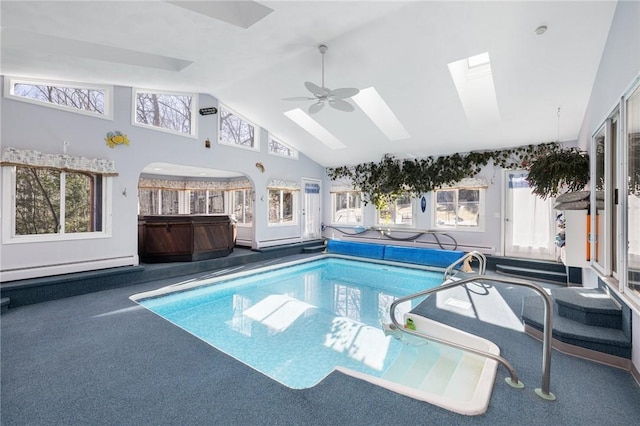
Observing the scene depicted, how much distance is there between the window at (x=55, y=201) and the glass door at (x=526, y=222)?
29.0ft

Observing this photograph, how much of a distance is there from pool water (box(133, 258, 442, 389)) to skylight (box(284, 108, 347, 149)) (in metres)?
3.79

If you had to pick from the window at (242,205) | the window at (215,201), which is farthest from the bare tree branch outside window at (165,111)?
the window at (215,201)

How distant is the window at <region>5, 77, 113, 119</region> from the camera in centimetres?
462

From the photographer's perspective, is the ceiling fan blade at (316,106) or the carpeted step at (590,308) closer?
the carpeted step at (590,308)

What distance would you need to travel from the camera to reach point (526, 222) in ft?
22.7

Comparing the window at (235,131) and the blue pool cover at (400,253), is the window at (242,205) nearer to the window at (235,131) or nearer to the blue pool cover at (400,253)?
the window at (235,131)

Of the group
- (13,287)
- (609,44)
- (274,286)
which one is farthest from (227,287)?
(609,44)

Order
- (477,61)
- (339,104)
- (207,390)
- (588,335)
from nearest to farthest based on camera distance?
(207,390), (588,335), (339,104), (477,61)

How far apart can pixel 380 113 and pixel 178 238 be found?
5.59 metres

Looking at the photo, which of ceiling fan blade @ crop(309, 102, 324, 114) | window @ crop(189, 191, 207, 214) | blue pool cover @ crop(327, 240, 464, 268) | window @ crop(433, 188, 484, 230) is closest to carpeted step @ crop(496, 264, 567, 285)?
blue pool cover @ crop(327, 240, 464, 268)

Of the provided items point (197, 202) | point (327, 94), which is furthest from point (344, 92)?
point (197, 202)

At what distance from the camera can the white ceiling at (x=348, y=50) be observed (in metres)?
3.49

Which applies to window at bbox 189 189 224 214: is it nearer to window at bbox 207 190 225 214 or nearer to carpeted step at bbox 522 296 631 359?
window at bbox 207 190 225 214

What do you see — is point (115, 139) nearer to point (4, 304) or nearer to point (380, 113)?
point (4, 304)
